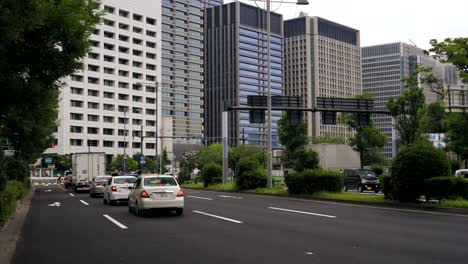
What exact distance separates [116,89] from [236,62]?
59.7 metres

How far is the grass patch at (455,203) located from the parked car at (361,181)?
17.7 m

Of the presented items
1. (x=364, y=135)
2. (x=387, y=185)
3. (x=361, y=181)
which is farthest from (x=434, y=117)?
(x=387, y=185)

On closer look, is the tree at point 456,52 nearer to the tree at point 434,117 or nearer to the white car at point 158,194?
the white car at point 158,194

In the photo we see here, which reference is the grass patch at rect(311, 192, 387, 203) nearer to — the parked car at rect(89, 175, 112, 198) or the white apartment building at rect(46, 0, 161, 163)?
the parked car at rect(89, 175, 112, 198)

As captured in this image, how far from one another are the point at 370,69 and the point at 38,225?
147 m

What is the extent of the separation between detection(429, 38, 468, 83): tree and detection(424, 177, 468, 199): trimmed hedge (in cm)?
1004

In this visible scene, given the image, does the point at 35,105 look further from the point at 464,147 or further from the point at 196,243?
the point at 464,147

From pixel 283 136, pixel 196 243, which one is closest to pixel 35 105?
pixel 196 243

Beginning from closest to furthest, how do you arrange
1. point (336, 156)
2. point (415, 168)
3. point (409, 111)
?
1. point (415, 168)
2. point (409, 111)
3. point (336, 156)

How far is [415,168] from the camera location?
2016cm

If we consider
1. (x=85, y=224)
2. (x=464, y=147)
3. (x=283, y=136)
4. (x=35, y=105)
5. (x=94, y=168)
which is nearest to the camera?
(x=35, y=105)

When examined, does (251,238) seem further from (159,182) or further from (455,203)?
(455,203)

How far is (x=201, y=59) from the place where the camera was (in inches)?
7170

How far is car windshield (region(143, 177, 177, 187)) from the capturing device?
18500 millimetres
